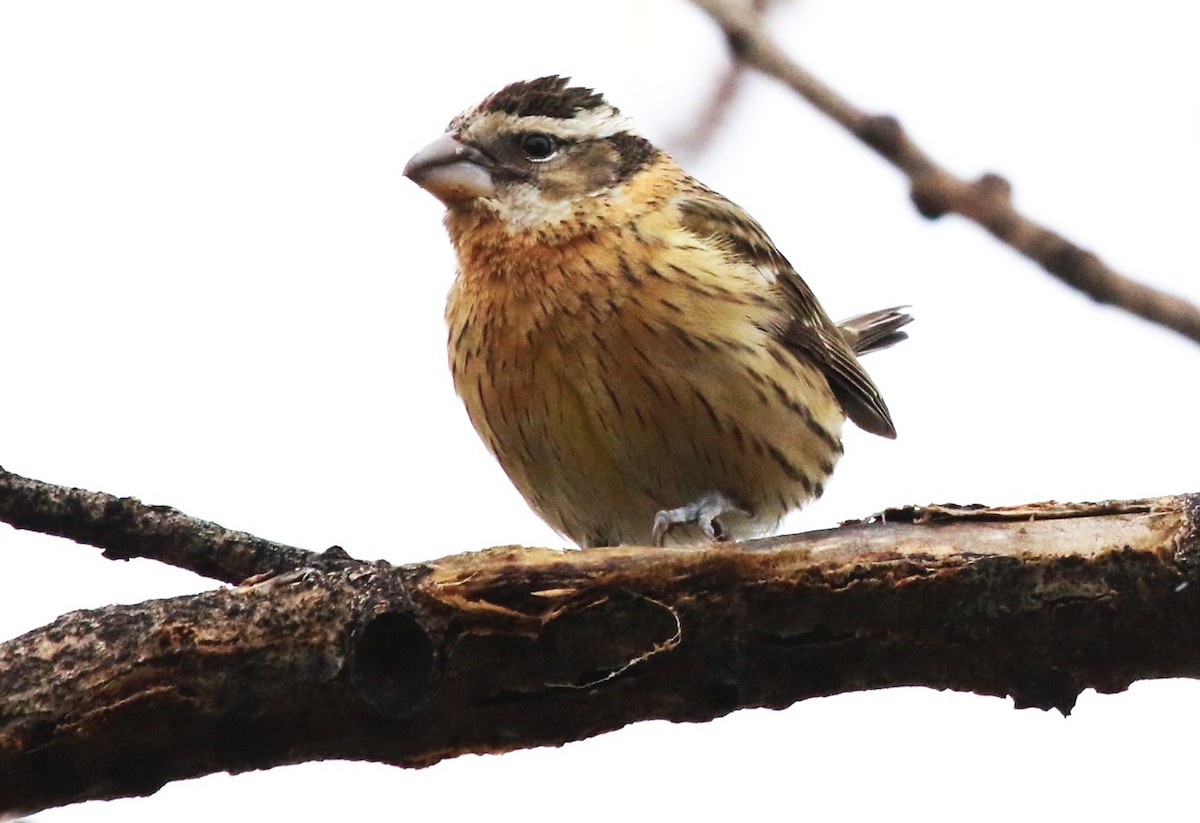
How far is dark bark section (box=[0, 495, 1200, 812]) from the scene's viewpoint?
341 cm

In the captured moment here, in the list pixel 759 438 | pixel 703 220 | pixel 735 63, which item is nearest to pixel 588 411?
pixel 759 438

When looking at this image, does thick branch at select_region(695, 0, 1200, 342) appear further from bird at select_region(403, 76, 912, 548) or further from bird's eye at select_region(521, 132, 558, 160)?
bird's eye at select_region(521, 132, 558, 160)

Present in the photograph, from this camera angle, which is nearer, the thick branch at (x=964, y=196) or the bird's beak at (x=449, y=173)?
the thick branch at (x=964, y=196)

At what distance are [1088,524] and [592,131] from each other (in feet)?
10.4

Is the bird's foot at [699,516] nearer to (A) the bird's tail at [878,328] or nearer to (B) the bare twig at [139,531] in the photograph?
(B) the bare twig at [139,531]

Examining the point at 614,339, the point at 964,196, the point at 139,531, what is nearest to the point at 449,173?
the point at 614,339

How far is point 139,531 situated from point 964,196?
2131 mm

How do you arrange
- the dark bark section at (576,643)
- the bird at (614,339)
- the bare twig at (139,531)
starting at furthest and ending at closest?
the bird at (614,339) → the bare twig at (139,531) → the dark bark section at (576,643)

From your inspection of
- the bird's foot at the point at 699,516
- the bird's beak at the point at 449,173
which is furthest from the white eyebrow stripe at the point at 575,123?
the bird's foot at the point at 699,516

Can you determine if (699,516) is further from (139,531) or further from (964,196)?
(964,196)

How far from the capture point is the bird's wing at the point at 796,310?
617cm

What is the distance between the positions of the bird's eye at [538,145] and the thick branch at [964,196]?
3.18m

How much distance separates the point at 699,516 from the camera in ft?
18.4

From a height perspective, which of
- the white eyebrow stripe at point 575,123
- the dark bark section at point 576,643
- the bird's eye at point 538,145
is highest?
the white eyebrow stripe at point 575,123
